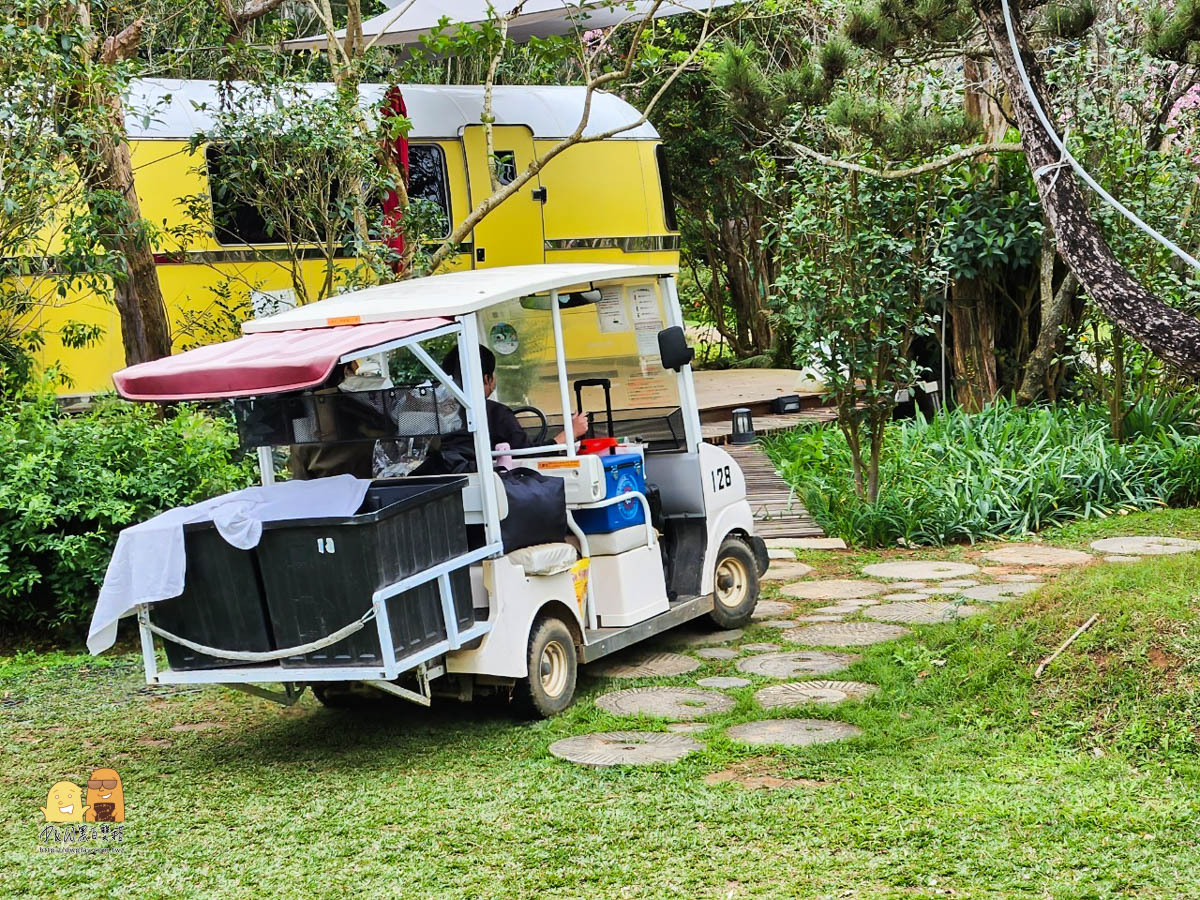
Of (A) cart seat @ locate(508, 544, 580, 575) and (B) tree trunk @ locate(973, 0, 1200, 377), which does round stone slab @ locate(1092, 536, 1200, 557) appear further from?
(A) cart seat @ locate(508, 544, 580, 575)

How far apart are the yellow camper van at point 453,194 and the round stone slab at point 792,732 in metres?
5.71

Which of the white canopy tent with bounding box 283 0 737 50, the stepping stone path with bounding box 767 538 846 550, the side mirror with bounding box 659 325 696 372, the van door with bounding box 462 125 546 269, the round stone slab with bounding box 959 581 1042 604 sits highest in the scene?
the white canopy tent with bounding box 283 0 737 50

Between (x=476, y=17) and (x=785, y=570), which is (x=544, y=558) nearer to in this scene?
(x=785, y=570)

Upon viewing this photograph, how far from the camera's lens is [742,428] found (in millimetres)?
13078

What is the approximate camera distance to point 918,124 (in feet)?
32.3

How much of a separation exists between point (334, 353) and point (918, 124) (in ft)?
20.4

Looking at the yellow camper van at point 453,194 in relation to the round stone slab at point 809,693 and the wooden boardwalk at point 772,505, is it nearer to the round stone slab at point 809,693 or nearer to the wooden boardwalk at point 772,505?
the wooden boardwalk at point 772,505

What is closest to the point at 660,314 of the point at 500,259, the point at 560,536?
the point at 560,536

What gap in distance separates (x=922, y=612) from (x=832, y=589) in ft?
2.81

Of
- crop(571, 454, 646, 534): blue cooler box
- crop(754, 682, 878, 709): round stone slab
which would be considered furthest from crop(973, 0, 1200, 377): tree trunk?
crop(571, 454, 646, 534): blue cooler box

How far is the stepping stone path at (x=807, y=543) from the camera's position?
9492 mm

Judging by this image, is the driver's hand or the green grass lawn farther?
the driver's hand

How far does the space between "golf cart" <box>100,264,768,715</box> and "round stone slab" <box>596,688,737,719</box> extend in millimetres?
217

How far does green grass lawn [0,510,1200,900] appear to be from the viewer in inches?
161
